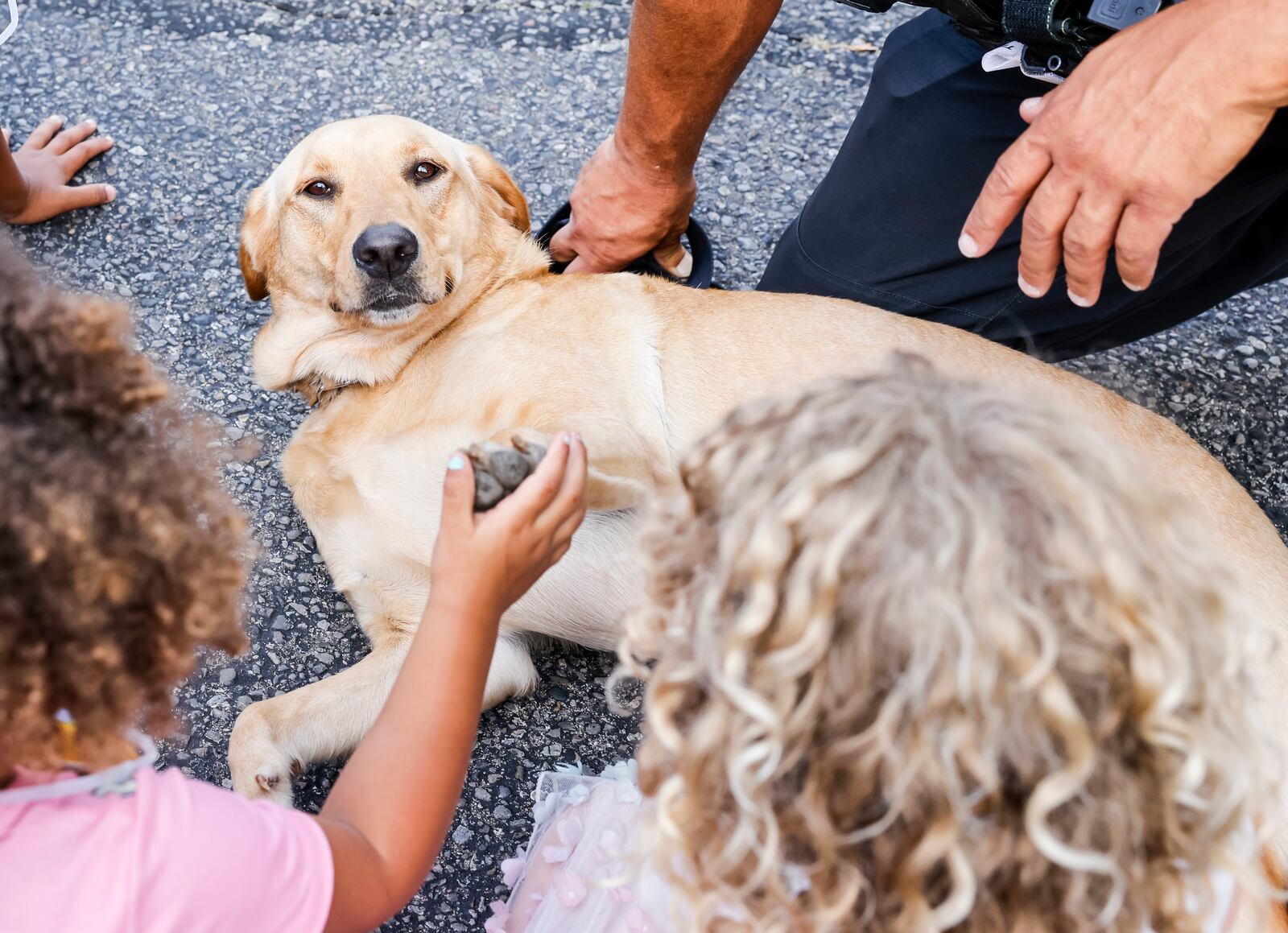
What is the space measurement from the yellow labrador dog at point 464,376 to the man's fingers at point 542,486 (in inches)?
21.8

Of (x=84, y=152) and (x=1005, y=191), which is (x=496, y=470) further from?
(x=84, y=152)

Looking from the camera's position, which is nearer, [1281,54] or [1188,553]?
[1188,553]

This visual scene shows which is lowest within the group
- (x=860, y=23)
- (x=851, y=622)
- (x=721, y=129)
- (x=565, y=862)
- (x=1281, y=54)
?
(x=565, y=862)

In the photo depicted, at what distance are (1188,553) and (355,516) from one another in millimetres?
1791

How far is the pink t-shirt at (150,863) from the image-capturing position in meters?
1.10

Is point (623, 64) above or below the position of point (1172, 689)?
below

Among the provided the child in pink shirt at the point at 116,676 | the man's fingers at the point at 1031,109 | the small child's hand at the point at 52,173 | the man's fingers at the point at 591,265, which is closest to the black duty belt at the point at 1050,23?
the man's fingers at the point at 1031,109

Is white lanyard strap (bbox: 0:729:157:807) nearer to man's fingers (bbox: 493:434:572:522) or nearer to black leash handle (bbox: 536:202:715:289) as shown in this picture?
man's fingers (bbox: 493:434:572:522)

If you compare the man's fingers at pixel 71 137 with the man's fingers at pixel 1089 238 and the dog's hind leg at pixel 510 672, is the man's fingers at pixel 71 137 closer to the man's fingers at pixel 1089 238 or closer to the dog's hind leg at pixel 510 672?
the dog's hind leg at pixel 510 672

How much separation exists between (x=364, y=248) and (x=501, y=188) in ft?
1.89

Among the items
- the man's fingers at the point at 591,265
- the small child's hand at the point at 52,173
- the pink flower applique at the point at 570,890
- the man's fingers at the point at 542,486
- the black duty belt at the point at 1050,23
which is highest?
the black duty belt at the point at 1050,23

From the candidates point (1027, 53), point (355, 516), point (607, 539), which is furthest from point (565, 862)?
point (1027, 53)

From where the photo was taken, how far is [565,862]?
1.78 meters

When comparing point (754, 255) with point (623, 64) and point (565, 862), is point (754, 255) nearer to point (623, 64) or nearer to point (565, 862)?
point (623, 64)
